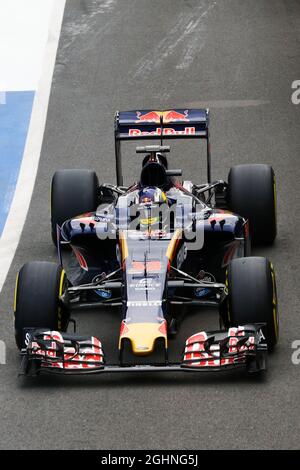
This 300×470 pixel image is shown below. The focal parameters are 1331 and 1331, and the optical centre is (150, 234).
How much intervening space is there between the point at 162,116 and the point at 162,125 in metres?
0.11

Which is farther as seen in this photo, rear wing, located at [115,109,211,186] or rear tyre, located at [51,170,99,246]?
rear wing, located at [115,109,211,186]

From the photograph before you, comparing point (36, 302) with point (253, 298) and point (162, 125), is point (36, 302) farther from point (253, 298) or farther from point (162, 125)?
point (162, 125)

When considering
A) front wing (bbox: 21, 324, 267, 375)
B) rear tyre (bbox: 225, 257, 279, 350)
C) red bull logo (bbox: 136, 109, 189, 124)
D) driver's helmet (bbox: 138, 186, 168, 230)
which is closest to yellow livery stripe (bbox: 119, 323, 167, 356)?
front wing (bbox: 21, 324, 267, 375)

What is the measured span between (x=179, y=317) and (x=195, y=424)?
7.67ft

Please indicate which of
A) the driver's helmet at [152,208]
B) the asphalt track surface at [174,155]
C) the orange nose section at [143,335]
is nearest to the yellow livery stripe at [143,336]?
the orange nose section at [143,335]

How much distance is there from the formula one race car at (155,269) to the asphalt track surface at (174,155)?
27 cm

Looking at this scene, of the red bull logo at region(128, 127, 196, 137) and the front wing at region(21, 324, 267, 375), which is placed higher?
the red bull logo at region(128, 127, 196, 137)

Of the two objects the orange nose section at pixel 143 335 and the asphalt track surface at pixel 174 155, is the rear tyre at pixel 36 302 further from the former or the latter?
the orange nose section at pixel 143 335

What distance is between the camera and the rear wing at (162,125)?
15008 millimetres

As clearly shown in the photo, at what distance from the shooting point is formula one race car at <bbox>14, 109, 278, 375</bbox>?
456 inches

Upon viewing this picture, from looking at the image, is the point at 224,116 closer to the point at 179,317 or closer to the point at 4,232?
the point at 4,232

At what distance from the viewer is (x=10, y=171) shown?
721 inches

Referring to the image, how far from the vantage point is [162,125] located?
15.0 m

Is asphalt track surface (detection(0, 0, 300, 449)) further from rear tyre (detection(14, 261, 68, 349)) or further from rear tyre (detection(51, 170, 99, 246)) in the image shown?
rear tyre (detection(51, 170, 99, 246))
